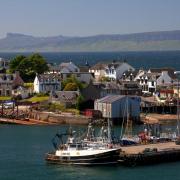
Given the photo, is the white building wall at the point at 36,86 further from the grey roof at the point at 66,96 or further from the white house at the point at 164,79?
the white house at the point at 164,79

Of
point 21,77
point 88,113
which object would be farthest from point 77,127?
point 21,77

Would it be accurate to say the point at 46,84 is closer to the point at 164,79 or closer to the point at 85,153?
the point at 164,79

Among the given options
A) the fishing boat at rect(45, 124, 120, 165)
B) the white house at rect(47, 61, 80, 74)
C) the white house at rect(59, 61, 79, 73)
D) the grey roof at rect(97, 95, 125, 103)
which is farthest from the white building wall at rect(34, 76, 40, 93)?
the fishing boat at rect(45, 124, 120, 165)

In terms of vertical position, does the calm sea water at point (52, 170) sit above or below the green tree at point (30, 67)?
below

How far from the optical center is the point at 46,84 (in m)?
71.6

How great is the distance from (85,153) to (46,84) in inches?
1270

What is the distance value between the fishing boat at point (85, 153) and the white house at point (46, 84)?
30.5m

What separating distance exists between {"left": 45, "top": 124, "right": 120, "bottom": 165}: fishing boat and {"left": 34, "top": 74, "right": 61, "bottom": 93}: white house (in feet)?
100

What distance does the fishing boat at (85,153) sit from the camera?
39656mm

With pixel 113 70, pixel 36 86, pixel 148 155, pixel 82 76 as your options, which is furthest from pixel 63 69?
pixel 148 155

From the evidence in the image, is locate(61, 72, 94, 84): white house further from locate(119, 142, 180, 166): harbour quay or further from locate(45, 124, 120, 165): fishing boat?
locate(45, 124, 120, 165): fishing boat

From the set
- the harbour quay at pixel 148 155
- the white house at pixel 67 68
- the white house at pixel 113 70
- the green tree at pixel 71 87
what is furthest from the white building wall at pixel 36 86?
the harbour quay at pixel 148 155

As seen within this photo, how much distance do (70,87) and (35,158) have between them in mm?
27224

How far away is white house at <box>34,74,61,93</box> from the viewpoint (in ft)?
234
